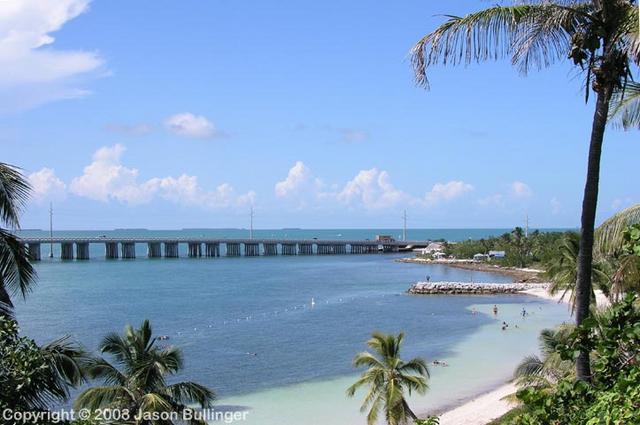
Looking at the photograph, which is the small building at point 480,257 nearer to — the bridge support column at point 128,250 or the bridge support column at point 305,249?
the bridge support column at point 305,249

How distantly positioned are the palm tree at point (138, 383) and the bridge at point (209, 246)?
421 feet

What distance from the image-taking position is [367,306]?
71.4 metres

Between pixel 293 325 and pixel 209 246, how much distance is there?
109 meters

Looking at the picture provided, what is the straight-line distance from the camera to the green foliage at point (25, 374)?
27.3ft

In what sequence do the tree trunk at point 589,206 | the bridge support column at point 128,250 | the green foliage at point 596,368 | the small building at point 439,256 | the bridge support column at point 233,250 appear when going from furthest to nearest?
the bridge support column at point 233,250 < the bridge support column at point 128,250 < the small building at point 439,256 < the tree trunk at point 589,206 < the green foliage at point 596,368

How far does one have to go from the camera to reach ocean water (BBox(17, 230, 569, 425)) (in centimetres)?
3578

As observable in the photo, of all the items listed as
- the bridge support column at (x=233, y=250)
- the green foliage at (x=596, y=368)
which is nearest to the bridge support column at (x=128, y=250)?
the bridge support column at (x=233, y=250)

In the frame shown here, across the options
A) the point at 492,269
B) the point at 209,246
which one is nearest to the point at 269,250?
the point at 209,246

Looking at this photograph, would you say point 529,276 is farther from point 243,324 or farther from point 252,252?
point 252,252

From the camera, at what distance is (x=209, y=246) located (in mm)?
164750

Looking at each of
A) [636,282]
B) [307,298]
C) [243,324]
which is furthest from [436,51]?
[307,298]

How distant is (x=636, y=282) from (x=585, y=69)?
4885 millimetres

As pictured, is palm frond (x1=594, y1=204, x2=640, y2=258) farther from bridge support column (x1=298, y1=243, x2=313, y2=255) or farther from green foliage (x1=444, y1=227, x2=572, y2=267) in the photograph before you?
bridge support column (x1=298, y1=243, x2=313, y2=255)

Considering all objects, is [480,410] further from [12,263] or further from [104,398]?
[12,263]
